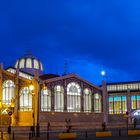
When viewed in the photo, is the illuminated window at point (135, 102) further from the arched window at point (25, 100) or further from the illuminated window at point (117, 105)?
the arched window at point (25, 100)

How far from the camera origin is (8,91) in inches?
3506

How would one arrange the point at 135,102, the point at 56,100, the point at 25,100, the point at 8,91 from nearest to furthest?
the point at 25,100 → the point at 8,91 → the point at 56,100 → the point at 135,102

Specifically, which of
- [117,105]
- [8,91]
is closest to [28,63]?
[8,91]

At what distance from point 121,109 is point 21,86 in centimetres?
3641

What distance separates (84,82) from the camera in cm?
9812

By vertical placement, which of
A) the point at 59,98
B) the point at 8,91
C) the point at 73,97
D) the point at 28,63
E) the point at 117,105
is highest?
the point at 28,63

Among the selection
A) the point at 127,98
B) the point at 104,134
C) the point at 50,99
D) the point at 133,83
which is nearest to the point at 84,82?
the point at 50,99

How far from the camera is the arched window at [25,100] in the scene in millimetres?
88500

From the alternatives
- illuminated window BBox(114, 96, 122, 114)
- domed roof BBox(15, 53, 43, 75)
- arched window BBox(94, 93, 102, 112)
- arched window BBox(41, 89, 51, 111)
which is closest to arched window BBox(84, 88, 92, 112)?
arched window BBox(94, 93, 102, 112)

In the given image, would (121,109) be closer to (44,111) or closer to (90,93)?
(90,93)

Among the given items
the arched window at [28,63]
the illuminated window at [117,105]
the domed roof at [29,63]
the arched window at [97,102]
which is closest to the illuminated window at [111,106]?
the illuminated window at [117,105]

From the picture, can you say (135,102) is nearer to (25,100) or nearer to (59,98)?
(59,98)

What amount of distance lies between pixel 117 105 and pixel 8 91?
127 ft

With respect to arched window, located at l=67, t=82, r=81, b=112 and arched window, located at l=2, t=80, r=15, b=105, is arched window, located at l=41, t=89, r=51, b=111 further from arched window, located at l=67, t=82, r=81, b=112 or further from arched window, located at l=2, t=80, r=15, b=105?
arched window, located at l=2, t=80, r=15, b=105
